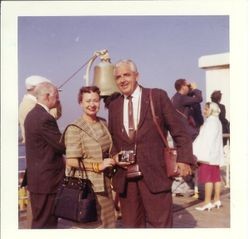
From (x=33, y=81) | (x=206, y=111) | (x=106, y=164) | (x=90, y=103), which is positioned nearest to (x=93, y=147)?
(x=106, y=164)

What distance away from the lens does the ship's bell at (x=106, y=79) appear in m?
1.92

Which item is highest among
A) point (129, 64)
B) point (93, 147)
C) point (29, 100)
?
point (129, 64)

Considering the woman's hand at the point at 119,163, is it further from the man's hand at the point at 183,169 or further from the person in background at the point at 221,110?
the person in background at the point at 221,110

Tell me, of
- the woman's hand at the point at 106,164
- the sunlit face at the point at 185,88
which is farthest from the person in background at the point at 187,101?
the woman's hand at the point at 106,164

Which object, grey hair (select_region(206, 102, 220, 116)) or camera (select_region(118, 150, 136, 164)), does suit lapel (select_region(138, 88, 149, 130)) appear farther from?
grey hair (select_region(206, 102, 220, 116))

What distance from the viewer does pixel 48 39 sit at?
6.43 feet

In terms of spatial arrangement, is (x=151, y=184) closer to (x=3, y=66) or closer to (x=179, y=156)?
(x=179, y=156)

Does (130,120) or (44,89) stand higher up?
(44,89)

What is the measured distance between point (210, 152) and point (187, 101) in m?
0.29

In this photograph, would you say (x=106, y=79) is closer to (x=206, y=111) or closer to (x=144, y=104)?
(x=144, y=104)

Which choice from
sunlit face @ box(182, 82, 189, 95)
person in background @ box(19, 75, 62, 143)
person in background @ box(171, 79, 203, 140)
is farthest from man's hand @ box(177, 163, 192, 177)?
person in background @ box(19, 75, 62, 143)

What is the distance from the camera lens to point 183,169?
6.35 ft

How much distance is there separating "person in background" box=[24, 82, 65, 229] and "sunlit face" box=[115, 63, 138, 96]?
31cm

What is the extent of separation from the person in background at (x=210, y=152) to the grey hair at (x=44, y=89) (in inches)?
29.7
